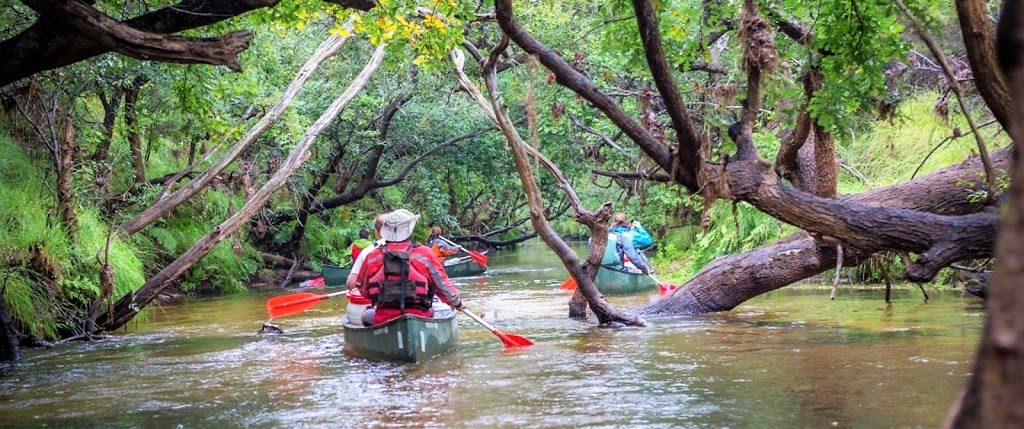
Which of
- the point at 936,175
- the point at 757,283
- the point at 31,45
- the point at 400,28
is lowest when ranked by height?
the point at 757,283

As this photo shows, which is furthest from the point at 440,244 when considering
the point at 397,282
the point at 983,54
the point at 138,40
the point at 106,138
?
the point at 983,54

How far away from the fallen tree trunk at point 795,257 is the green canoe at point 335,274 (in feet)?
36.0

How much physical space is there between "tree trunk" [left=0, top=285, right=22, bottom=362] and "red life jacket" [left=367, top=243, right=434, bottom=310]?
393cm

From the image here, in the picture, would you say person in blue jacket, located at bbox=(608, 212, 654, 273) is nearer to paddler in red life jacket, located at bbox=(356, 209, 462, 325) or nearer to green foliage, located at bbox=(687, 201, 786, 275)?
green foliage, located at bbox=(687, 201, 786, 275)

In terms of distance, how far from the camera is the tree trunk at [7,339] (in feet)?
36.3

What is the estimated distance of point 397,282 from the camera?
10.8 meters

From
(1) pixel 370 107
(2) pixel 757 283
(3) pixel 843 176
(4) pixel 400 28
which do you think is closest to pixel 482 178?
(1) pixel 370 107

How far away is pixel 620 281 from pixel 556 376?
10.2 metres

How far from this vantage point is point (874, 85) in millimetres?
8414

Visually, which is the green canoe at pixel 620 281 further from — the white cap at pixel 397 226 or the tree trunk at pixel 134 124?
the white cap at pixel 397 226

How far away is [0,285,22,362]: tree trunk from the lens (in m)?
11.1

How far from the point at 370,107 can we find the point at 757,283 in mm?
14177

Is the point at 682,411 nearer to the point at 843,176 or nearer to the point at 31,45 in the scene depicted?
the point at 31,45

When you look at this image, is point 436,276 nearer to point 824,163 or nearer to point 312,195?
point 824,163
